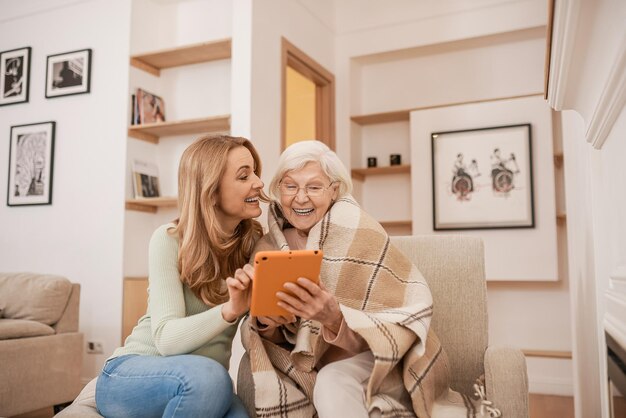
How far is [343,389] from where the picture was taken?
139cm

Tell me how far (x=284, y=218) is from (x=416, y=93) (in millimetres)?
3102

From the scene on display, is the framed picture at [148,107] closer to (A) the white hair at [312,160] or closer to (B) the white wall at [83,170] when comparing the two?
(B) the white wall at [83,170]

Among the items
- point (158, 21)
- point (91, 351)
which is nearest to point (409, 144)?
point (158, 21)

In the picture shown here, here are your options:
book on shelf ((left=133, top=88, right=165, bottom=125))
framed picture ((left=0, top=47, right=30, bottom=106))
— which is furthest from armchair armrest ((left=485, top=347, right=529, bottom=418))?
framed picture ((left=0, top=47, right=30, bottom=106))

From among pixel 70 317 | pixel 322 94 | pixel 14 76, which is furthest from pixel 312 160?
pixel 14 76

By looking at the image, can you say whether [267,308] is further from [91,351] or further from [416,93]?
[416,93]

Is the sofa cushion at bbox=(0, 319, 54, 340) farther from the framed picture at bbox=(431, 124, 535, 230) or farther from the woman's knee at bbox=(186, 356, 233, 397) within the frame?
the framed picture at bbox=(431, 124, 535, 230)

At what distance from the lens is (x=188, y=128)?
3.98m

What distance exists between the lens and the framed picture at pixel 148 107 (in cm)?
395

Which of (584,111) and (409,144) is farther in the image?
(409,144)

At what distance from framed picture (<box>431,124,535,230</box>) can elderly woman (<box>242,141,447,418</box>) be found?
2512 mm

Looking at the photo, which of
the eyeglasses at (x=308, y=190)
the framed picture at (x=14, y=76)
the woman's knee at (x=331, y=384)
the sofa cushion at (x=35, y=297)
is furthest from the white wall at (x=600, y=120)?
the framed picture at (x=14, y=76)

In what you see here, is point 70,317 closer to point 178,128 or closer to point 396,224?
point 178,128

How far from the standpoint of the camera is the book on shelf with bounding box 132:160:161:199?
3.91 metres
